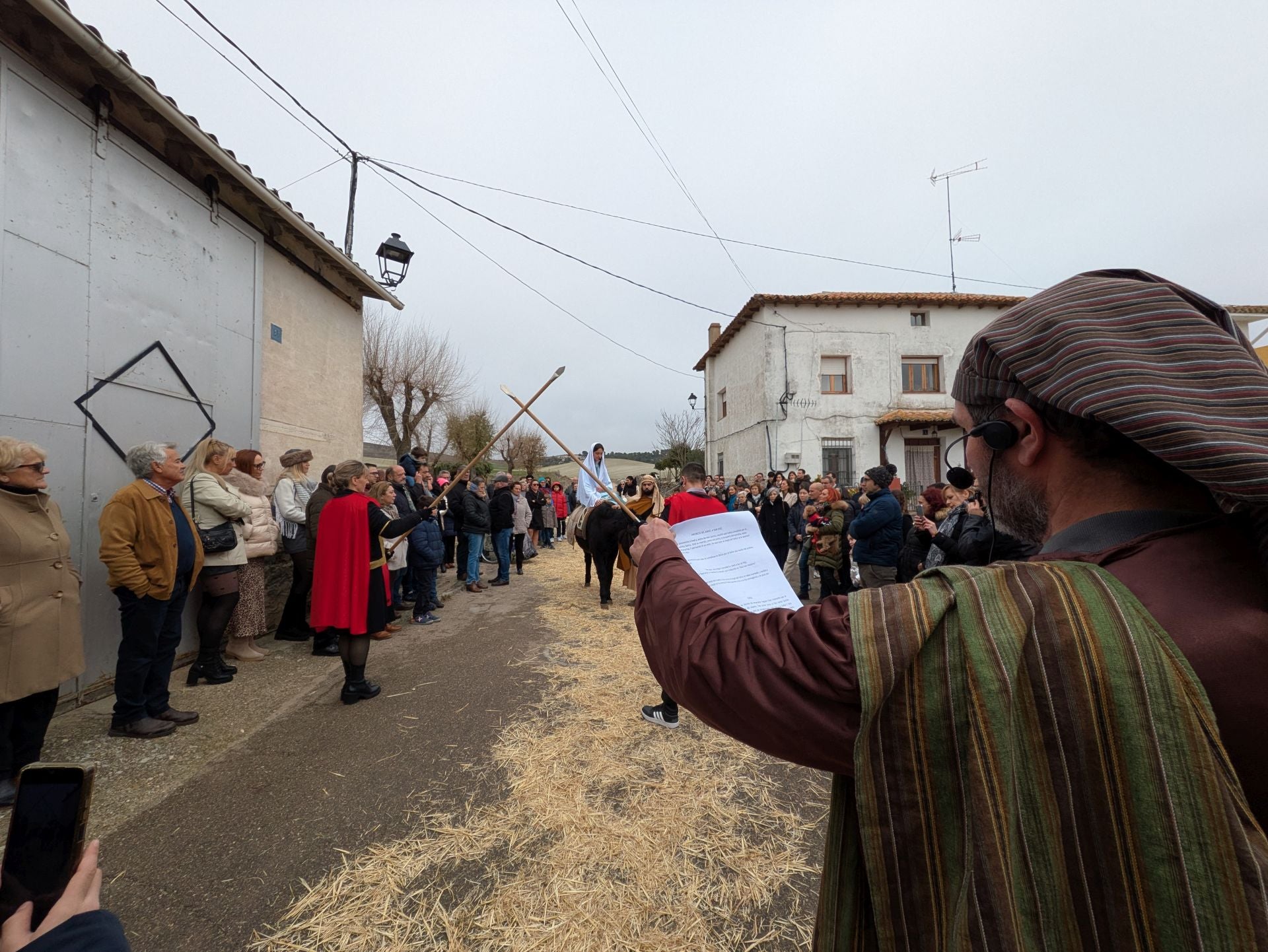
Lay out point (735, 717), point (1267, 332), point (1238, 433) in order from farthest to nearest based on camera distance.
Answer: point (1267, 332) < point (735, 717) < point (1238, 433)

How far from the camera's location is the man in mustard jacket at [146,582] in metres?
3.77

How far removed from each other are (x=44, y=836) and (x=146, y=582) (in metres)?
3.73

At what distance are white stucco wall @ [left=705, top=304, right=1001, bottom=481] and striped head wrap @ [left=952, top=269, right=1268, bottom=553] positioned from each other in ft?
63.4

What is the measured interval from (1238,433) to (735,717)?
78cm

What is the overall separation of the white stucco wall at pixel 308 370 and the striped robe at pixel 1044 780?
7.64 m

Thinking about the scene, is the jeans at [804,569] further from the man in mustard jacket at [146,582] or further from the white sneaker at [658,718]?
the man in mustard jacket at [146,582]

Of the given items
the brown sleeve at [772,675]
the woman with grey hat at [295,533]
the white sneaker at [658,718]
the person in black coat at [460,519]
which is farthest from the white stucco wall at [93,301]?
the brown sleeve at [772,675]

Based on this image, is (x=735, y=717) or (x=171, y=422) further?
(x=171, y=422)

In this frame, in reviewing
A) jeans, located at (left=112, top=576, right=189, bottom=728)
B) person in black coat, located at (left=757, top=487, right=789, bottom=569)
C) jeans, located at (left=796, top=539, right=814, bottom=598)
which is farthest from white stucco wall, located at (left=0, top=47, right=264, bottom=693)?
jeans, located at (left=796, top=539, right=814, bottom=598)

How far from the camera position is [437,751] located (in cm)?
374

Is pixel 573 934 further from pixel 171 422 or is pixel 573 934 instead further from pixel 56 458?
pixel 171 422

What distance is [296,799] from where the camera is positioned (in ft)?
10.4

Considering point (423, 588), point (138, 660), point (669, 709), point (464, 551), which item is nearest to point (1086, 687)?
point (669, 709)

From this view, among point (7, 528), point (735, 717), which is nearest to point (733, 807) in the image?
point (735, 717)
